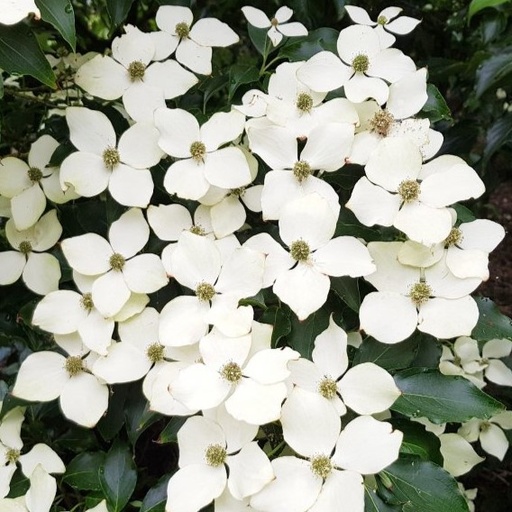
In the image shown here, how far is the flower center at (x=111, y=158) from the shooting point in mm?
932

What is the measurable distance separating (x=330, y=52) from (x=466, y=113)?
3.35 ft

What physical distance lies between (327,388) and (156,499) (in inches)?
10.7

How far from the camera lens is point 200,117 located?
0.97 metres

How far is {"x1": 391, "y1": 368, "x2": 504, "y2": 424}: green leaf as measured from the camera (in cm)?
81

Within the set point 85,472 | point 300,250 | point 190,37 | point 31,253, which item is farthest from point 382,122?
point 85,472

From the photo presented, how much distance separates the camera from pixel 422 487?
782mm

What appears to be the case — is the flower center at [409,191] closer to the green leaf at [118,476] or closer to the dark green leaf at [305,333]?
the dark green leaf at [305,333]

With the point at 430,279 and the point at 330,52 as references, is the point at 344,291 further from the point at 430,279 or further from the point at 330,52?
the point at 330,52

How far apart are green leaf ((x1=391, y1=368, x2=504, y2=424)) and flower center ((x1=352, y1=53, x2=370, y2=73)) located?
43 centimetres

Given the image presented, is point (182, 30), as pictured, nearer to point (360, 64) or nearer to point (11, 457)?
point (360, 64)

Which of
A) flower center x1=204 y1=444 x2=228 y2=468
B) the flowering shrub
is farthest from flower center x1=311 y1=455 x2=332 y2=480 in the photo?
flower center x1=204 y1=444 x2=228 y2=468

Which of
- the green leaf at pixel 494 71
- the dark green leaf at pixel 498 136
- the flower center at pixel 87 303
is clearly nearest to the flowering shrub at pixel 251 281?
the flower center at pixel 87 303

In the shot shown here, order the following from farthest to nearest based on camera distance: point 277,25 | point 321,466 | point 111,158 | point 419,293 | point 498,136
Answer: point 498,136 < point 277,25 < point 111,158 < point 419,293 < point 321,466

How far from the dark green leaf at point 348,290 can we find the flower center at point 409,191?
125mm
